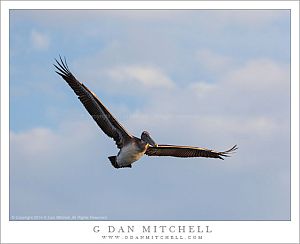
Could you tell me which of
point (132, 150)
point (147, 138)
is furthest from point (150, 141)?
point (132, 150)

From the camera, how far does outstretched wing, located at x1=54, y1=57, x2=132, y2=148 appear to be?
74.4ft

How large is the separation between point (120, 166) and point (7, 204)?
3.18 meters

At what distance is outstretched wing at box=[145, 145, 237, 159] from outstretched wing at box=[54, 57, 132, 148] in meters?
1.19

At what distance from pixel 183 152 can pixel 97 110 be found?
106 inches

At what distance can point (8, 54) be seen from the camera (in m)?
25.0

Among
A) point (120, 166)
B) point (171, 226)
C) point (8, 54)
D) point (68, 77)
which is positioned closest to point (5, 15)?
point (8, 54)

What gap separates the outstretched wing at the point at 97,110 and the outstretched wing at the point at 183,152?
1.19 metres

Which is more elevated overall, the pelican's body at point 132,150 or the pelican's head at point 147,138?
the pelican's head at point 147,138

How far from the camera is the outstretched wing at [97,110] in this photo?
22.7 m

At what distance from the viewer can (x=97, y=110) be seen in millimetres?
23000

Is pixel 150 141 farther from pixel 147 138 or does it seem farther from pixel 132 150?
pixel 132 150

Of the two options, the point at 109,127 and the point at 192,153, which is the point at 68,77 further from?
the point at 192,153

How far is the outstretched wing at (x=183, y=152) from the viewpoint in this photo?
24.3 m

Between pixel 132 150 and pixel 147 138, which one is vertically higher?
pixel 147 138
